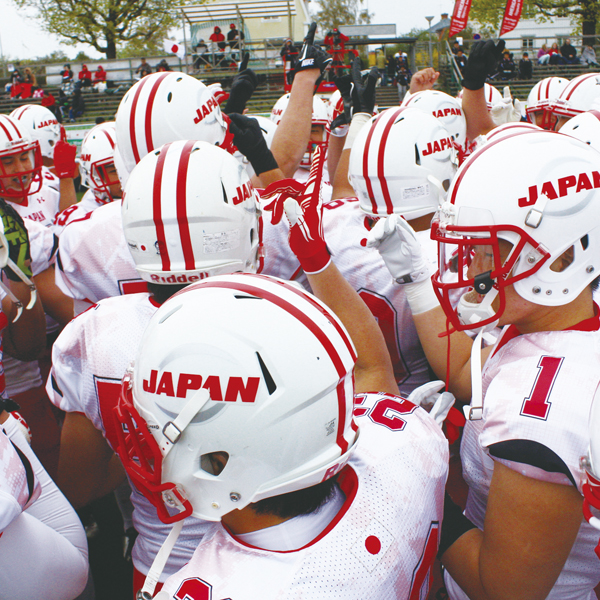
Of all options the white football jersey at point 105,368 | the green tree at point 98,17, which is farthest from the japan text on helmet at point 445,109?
the green tree at point 98,17

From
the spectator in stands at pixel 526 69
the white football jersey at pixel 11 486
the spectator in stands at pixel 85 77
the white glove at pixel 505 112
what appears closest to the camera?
the white football jersey at pixel 11 486

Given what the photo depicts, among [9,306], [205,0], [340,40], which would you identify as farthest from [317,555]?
[205,0]

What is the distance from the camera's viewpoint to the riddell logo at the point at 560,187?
1.71 m

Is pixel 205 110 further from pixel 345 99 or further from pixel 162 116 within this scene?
pixel 345 99

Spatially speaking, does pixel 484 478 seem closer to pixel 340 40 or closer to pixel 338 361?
pixel 338 361

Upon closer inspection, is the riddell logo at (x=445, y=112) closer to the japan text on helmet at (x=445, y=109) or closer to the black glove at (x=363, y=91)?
the japan text on helmet at (x=445, y=109)

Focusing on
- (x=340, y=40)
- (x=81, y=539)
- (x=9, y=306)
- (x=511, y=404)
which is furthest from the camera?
(x=340, y=40)

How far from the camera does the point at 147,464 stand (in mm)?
1476

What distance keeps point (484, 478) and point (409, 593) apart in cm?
54

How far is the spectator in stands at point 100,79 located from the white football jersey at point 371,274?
2524 cm

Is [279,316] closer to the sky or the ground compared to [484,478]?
closer to the sky

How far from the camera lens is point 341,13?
53.7m

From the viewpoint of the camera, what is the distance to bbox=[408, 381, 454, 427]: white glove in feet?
6.29

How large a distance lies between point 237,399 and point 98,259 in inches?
74.0
